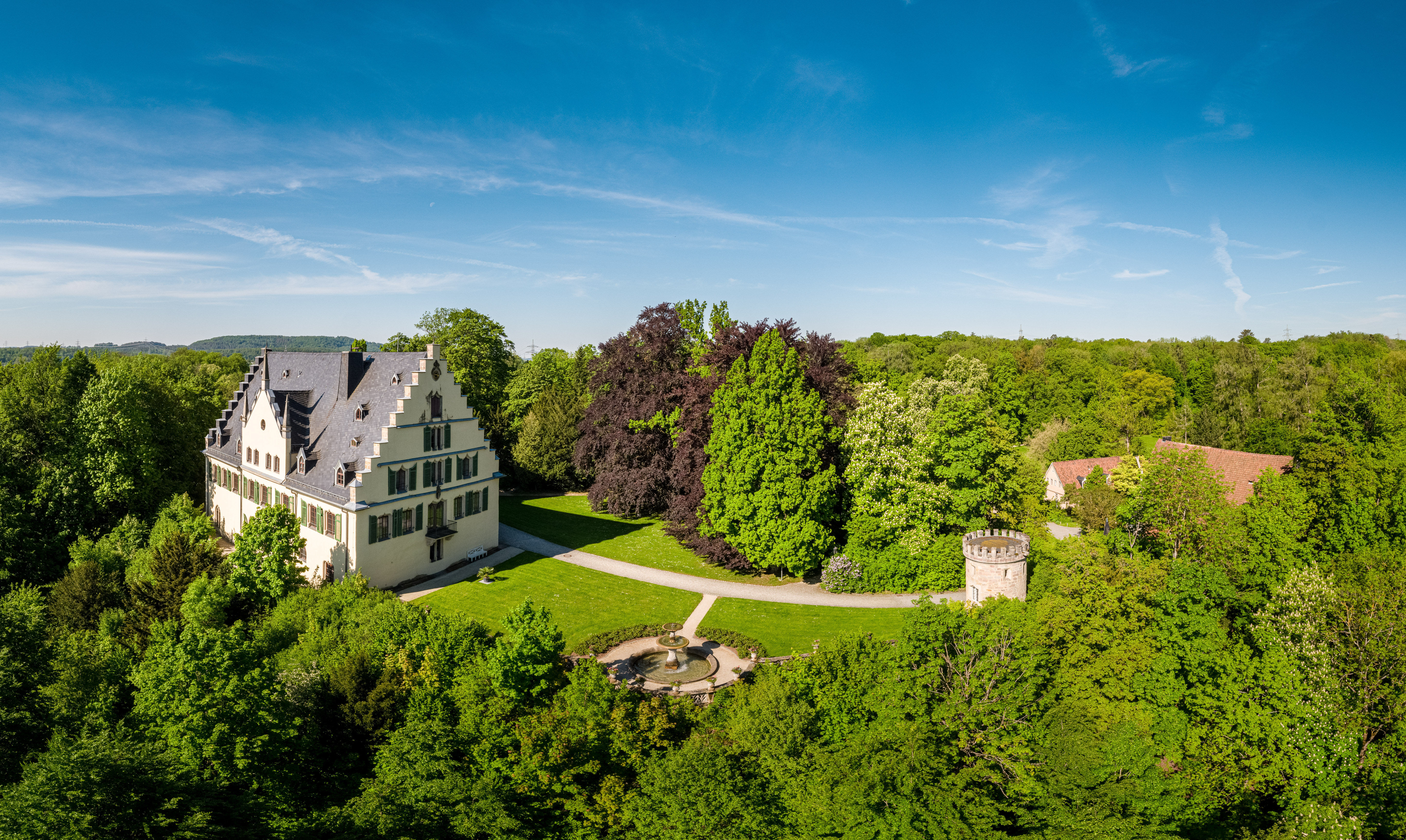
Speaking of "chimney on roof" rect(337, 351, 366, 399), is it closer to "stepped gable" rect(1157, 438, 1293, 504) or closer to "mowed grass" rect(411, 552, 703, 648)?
"mowed grass" rect(411, 552, 703, 648)

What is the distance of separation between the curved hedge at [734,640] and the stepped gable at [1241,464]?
3247cm

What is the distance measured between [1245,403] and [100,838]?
9657 centimetres

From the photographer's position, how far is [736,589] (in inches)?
1452

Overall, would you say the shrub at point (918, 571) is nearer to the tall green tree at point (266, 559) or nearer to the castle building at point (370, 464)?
the castle building at point (370, 464)

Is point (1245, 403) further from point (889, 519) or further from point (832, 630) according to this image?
point (832, 630)

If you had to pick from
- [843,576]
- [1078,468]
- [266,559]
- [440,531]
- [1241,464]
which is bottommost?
[843,576]

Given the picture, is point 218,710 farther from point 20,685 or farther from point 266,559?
point 266,559

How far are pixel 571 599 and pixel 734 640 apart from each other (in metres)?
8.67

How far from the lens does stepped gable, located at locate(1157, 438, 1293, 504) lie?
49781 millimetres

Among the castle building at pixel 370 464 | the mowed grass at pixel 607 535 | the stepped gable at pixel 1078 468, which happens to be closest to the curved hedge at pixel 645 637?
the mowed grass at pixel 607 535

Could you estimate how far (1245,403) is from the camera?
80.1m

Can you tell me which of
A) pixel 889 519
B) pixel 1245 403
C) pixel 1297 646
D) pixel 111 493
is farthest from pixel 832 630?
pixel 1245 403

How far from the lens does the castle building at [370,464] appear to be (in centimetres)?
3459

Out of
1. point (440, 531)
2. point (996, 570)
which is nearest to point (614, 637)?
point (440, 531)
